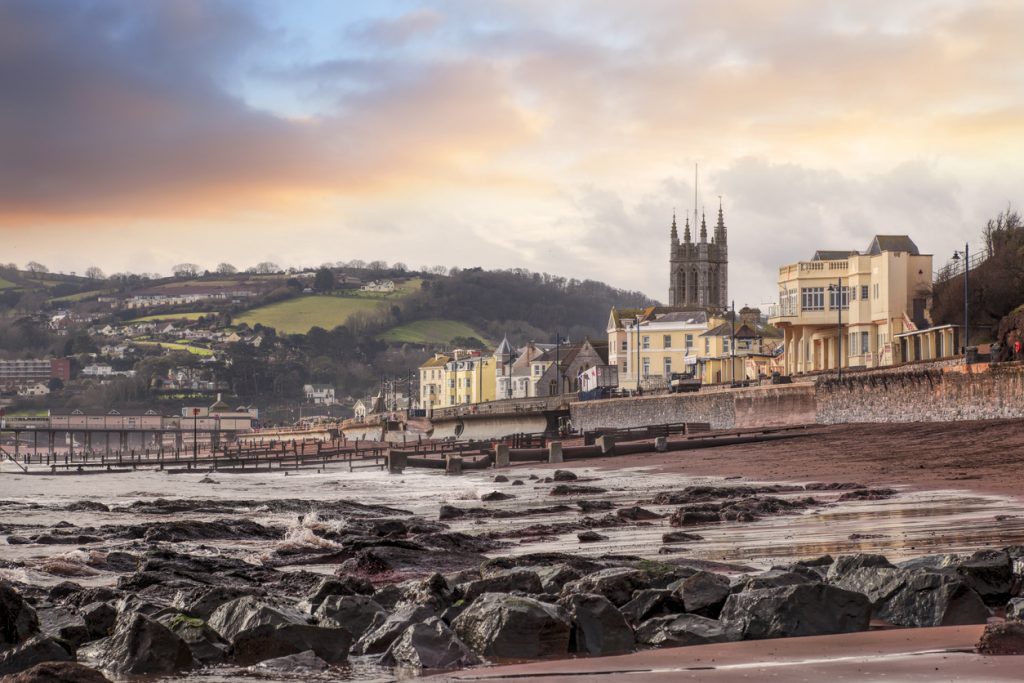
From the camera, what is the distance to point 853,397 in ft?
180

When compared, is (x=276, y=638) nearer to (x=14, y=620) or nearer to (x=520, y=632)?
(x=520, y=632)

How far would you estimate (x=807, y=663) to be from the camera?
8.18 m

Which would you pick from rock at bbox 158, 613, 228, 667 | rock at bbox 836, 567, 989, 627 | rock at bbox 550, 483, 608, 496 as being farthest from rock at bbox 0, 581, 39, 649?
rock at bbox 550, 483, 608, 496

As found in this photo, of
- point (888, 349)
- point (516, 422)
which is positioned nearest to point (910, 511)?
point (888, 349)

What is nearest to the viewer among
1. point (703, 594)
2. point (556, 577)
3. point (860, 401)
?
point (703, 594)

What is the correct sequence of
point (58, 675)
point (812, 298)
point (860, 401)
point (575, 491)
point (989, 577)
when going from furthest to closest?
point (812, 298), point (860, 401), point (575, 491), point (989, 577), point (58, 675)

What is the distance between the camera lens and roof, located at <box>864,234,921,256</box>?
7375 centimetres

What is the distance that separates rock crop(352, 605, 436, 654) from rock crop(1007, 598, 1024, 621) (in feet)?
14.2

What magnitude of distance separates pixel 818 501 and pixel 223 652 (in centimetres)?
1606

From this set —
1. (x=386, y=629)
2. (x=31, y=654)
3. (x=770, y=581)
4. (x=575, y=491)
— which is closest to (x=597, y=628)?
(x=386, y=629)

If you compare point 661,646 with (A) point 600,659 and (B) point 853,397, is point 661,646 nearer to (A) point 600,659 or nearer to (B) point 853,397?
(A) point 600,659

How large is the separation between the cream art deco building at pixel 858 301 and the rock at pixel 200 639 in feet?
199

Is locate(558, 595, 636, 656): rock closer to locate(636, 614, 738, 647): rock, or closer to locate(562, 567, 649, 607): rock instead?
locate(636, 614, 738, 647): rock

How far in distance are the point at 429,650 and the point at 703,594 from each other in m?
2.44
